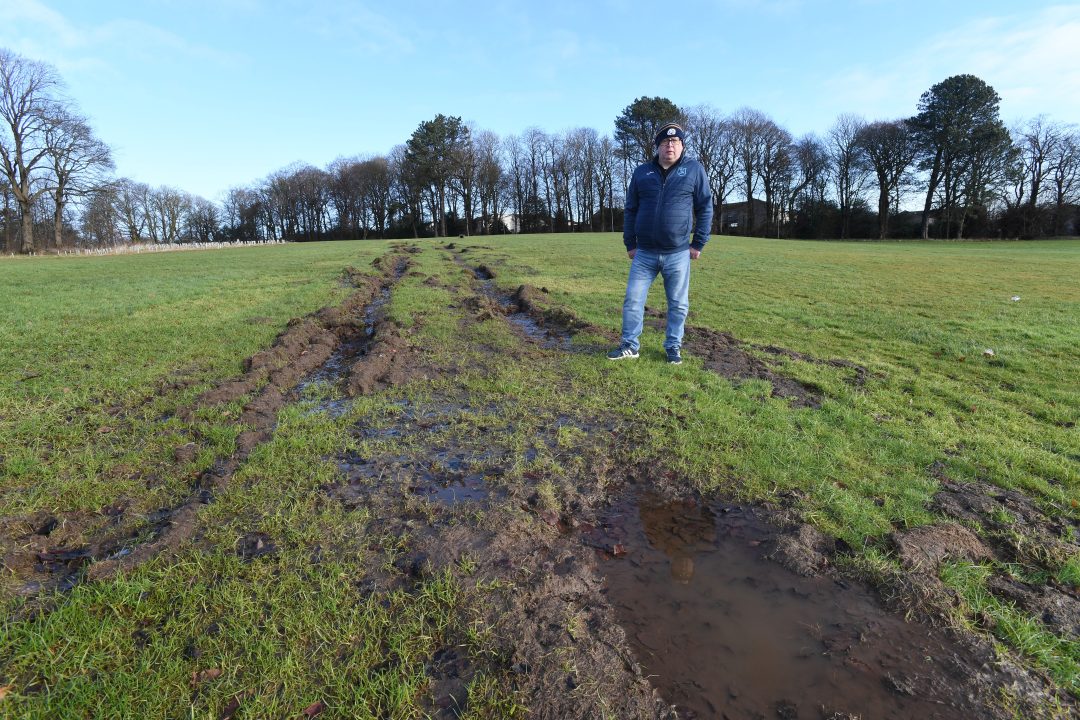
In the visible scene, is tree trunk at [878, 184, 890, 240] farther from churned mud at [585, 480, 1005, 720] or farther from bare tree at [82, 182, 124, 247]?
bare tree at [82, 182, 124, 247]

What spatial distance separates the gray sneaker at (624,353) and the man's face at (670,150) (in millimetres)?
2226

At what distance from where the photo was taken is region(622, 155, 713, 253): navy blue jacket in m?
5.63

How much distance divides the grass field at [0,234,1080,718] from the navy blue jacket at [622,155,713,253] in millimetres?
1495

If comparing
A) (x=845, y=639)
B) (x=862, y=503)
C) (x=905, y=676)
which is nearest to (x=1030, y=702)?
(x=905, y=676)

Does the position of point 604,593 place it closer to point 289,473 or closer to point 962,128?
point 289,473

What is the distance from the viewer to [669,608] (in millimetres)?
2398

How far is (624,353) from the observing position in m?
6.21

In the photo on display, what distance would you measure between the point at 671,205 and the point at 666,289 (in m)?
0.97

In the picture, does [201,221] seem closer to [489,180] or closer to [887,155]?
[489,180]

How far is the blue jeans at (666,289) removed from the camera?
588 centimetres

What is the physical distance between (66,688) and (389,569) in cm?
123

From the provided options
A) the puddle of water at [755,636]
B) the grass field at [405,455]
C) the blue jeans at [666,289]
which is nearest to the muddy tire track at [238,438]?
the grass field at [405,455]

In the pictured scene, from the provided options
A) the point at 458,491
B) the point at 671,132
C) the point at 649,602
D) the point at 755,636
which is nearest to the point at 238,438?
the point at 458,491

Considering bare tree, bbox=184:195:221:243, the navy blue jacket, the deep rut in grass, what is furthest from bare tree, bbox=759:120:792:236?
bare tree, bbox=184:195:221:243
